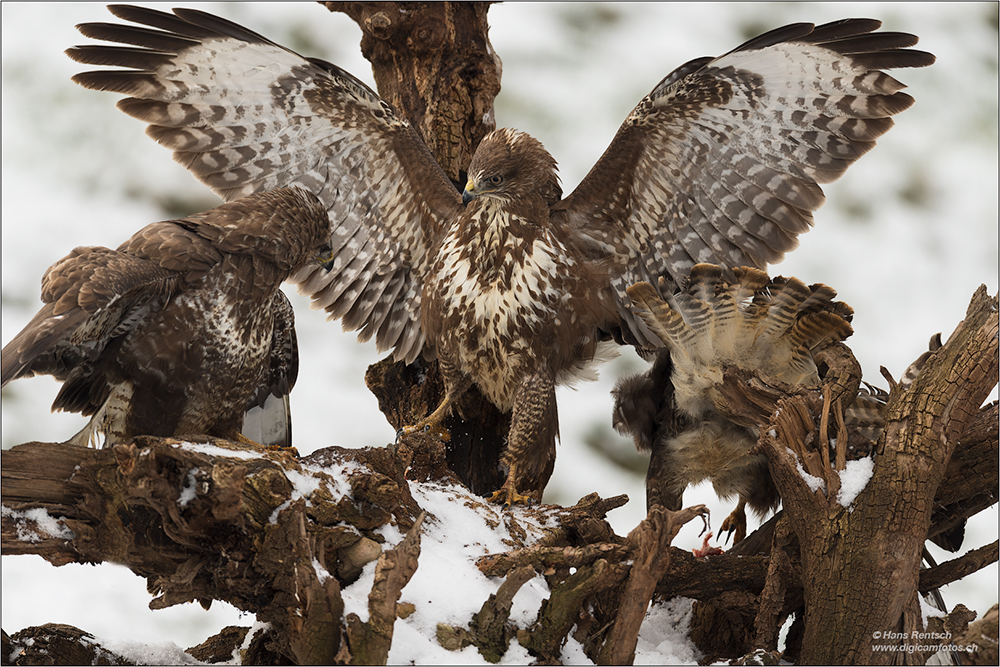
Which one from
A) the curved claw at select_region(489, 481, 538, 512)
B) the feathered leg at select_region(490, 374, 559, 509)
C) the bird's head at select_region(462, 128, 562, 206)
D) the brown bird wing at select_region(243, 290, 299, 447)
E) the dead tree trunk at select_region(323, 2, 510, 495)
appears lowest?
the curved claw at select_region(489, 481, 538, 512)

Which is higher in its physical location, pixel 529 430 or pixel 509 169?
pixel 509 169

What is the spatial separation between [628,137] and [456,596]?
2102mm

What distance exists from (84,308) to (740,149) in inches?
104

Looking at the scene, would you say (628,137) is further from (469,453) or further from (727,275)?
(469,453)

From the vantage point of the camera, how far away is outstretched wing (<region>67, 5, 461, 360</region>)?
3.64 m

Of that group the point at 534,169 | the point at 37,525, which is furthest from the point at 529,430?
the point at 37,525

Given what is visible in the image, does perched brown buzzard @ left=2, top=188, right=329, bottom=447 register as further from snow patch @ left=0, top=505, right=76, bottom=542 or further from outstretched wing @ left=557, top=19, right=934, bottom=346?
outstretched wing @ left=557, top=19, right=934, bottom=346

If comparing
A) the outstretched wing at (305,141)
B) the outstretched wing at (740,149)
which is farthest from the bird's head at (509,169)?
the outstretched wing at (305,141)

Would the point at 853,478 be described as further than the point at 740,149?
No

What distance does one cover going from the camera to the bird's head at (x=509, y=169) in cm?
346

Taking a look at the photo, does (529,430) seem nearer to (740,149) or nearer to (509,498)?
(509,498)

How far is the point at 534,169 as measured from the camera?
11.8ft

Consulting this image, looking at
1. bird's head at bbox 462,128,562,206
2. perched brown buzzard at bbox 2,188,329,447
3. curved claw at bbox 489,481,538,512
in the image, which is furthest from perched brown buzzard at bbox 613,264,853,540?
perched brown buzzard at bbox 2,188,329,447

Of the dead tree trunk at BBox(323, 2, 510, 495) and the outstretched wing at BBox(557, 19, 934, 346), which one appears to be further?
the dead tree trunk at BBox(323, 2, 510, 495)
